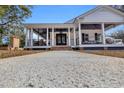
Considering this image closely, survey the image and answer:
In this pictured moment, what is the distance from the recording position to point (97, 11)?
14055 millimetres

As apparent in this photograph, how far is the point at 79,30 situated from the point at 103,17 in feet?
6.22

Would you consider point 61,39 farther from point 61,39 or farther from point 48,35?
point 48,35

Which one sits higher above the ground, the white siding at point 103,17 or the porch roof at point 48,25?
the white siding at point 103,17

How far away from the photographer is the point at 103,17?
14016 mm

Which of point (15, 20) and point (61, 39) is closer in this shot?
point (15, 20)

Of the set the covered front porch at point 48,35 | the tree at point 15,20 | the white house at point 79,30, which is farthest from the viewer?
the covered front porch at point 48,35

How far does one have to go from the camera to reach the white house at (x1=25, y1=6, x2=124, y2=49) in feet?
45.3

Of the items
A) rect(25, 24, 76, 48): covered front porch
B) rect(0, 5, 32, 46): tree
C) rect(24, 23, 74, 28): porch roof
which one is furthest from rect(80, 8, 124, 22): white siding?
rect(0, 5, 32, 46): tree

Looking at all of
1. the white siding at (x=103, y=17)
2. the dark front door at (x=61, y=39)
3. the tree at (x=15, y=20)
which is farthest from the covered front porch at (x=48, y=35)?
the white siding at (x=103, y=17)

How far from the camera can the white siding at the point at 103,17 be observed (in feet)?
45.5

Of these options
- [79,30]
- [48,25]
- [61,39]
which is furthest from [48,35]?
[79,30]

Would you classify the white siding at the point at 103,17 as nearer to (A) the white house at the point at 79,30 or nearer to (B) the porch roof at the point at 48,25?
(A) the white house at the point at 79,30

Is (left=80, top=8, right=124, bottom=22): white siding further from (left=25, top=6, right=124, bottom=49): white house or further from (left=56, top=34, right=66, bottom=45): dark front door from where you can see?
(left=56, top=34, right=66, bottom=45): dark front door
